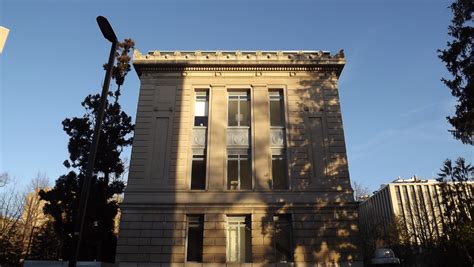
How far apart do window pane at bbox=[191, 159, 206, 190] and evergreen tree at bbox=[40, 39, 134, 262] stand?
6.27m

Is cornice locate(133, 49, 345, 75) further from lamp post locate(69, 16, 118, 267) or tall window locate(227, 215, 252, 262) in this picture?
lamp post locate(69, 16, 118, 267)

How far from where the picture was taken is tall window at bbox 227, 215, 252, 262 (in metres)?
18.4

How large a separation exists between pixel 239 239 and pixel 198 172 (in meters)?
4.26

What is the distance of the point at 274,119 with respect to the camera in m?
21.9

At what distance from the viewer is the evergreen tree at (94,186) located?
21891 millimetres

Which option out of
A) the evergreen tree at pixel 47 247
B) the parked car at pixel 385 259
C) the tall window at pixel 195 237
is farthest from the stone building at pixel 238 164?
the evergreen tree at pixel 47 247

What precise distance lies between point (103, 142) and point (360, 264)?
672 inches

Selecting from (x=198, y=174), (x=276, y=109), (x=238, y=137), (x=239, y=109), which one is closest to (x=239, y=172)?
(x=238, y=137)

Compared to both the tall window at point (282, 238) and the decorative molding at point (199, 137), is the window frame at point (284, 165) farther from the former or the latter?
the decorative molding at point (199, 137)

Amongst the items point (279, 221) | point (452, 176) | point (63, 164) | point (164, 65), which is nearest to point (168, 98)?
point (164, 65)

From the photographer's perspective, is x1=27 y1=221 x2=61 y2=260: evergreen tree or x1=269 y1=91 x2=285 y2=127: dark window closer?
x1=269 y1=91 x2=285 y2=127: dark window

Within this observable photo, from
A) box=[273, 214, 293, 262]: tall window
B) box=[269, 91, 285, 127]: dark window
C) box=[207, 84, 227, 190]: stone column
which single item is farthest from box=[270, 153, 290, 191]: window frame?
box=[207, 84, 227, 190]: stone column

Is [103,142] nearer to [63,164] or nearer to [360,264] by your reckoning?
[63,164]

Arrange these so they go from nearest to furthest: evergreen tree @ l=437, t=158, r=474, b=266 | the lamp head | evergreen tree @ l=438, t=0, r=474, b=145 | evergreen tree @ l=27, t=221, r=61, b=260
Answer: the lamp head, evergreen tree @ l=438, t=0, r=474, b=145, evergreen tree @ l=437, t=158, r=474, b=266, evergreen tree @ l=27, t=221, r=61, b=260
